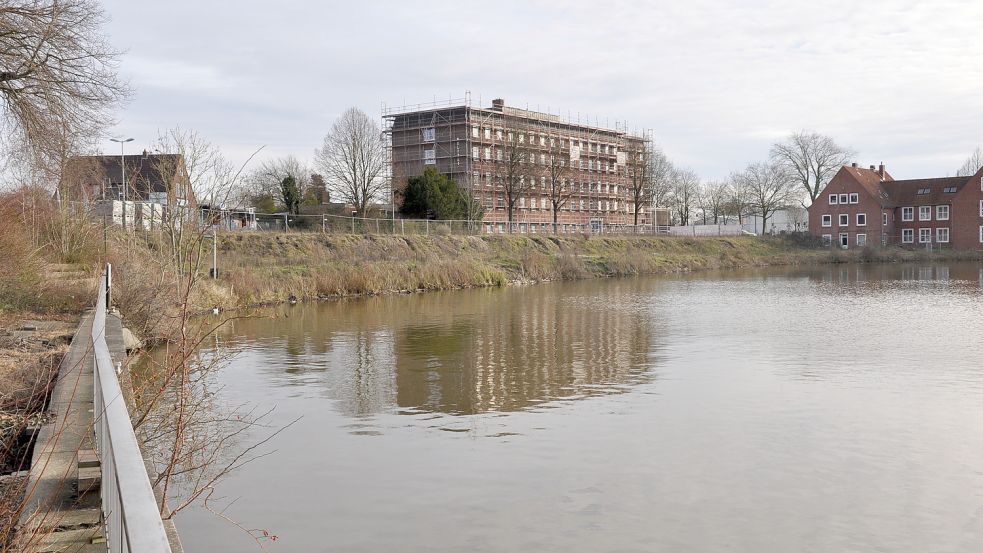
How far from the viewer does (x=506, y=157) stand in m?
77.2

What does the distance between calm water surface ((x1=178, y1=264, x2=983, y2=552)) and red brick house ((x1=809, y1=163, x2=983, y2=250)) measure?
6587 cm

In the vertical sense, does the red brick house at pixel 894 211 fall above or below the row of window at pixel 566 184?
below

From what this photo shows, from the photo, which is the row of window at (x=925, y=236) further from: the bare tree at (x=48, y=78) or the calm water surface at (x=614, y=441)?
the bare tree at (x=48, y=78)

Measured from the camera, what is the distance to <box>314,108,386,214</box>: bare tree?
218ft

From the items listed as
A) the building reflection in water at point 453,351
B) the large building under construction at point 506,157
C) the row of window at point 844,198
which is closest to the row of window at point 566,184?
the large building under construction at point 506,157

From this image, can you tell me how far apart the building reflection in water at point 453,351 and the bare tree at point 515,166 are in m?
42.1

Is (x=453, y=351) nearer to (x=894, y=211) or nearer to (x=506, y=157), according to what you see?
(x=506, y=157)

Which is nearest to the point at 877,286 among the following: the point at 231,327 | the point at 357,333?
the point at 357,333

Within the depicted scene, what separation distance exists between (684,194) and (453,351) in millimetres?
97317

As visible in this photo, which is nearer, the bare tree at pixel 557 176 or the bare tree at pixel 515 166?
the bare tree at pixel 515 166

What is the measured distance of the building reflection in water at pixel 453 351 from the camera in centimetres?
1475

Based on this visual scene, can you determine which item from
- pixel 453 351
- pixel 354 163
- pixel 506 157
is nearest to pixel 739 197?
pixel 506 157

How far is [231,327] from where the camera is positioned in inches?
997

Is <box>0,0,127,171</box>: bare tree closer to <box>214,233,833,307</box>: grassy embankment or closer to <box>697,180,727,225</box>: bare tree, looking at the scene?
<box>214,233,833,307</box>: grassy embankment
